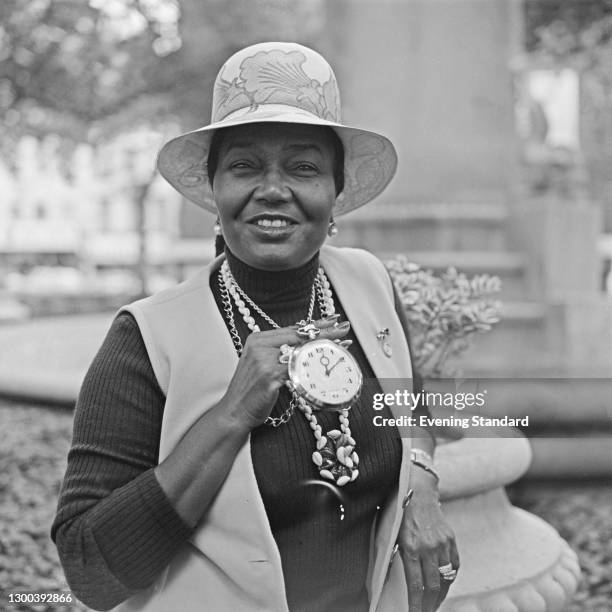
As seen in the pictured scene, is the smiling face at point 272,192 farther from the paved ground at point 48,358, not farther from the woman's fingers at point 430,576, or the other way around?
the paved ground at point 48,358

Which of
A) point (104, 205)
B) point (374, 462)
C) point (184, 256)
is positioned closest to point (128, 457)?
point (374, 462)

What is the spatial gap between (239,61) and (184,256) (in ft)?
36.6

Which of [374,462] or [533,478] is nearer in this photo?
[374,462]

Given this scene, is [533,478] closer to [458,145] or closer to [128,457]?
[128,457]

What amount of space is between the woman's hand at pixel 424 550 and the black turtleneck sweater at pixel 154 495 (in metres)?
0.11

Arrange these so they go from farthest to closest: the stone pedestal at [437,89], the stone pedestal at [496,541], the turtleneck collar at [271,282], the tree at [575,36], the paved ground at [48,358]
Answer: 1. the tree at [575,36]
2. the stone pedestal at [437,89]
3. the paved ground at [48,358]
4. the stone pedestal at [496,541]
5. the turtleneck collar at [271,282]

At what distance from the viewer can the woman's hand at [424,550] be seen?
2.16m

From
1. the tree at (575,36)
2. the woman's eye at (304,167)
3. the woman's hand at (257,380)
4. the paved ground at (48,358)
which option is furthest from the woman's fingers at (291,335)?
the tree at (575,36)

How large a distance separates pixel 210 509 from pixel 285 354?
35cm

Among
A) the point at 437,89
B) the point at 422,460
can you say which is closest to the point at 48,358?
the point at 437,89

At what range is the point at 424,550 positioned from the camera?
2.17 m

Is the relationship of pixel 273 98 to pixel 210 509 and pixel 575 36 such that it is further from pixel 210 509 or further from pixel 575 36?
pixel 575 36

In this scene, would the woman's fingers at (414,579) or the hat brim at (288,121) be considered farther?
the woman's fingers at (414,579)

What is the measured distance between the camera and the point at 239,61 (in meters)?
2.10
